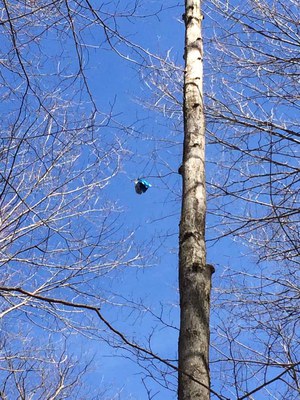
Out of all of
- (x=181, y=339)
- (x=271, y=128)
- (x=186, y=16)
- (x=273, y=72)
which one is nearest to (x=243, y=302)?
(x=271, y=128)

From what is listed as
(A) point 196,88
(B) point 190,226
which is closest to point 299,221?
(A) point 196,88

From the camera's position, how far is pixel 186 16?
3.68 m

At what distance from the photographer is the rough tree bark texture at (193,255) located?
82.0 inches

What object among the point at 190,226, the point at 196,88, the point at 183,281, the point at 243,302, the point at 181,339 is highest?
the point at 196,88

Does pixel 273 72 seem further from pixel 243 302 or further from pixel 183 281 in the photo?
pixel 183 281

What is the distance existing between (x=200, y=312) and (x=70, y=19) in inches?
66.1

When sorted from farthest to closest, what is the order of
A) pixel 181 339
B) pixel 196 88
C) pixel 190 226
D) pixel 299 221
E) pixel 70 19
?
pixel 299 221
pixel 196 88
pixel 70 19
pixel 190 226
pixel 181 339

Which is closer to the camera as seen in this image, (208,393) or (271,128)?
(208,393)

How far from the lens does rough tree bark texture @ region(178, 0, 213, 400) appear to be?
208 cm

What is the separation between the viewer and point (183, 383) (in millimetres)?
2061

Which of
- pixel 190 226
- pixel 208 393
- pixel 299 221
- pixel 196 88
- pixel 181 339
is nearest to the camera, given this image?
pixel 208 393

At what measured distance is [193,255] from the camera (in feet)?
7.95

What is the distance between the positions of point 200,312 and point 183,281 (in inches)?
7.0

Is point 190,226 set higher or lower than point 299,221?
lower
